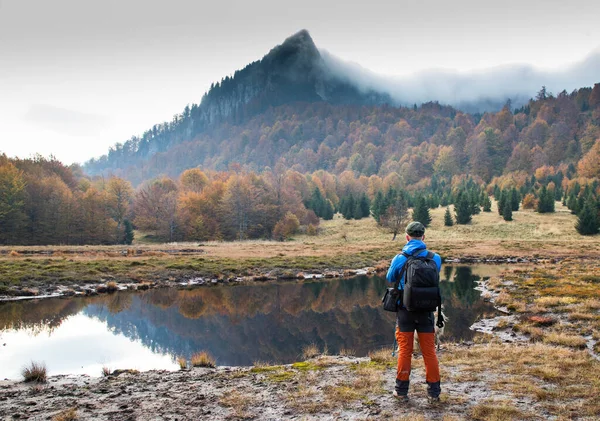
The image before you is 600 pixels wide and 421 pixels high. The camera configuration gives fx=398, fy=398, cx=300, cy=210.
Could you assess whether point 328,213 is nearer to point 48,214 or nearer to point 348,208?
point 348,208

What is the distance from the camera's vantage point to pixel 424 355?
6.74 m

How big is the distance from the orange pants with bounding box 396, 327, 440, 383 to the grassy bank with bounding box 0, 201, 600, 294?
23.5 m

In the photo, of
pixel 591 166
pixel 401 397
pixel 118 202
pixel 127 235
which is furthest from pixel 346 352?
pixel 591 166

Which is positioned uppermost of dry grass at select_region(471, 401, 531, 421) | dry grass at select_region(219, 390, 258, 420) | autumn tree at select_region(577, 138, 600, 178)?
autumn tree at select_region(577, 138, 600, 178)

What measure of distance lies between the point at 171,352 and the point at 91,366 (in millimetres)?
2468

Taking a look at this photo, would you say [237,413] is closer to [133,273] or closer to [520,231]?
[133,273]

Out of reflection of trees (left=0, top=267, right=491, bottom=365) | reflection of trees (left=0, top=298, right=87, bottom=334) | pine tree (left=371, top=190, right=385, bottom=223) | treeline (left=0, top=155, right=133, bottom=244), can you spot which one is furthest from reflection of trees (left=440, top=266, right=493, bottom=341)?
treeline (left=0, top=155, right=133, bottom=244)

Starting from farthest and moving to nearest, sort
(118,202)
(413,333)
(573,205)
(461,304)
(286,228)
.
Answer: (118,202)
(573,205)
(286,228)
(461,304)
(413,333)

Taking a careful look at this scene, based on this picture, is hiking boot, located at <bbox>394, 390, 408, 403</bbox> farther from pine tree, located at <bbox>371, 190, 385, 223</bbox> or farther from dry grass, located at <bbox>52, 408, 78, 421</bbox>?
pine tree, located at <bbox>371, 190, 385, 223</bbox>

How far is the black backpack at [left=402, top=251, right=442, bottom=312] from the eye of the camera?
6.48m

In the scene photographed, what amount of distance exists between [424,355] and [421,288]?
3.99ft

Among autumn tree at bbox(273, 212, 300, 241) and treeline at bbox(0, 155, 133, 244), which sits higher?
treeline at bbox(0, 155, 133, 244)

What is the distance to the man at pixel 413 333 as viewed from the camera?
6.66 metres

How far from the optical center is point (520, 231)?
211ft
